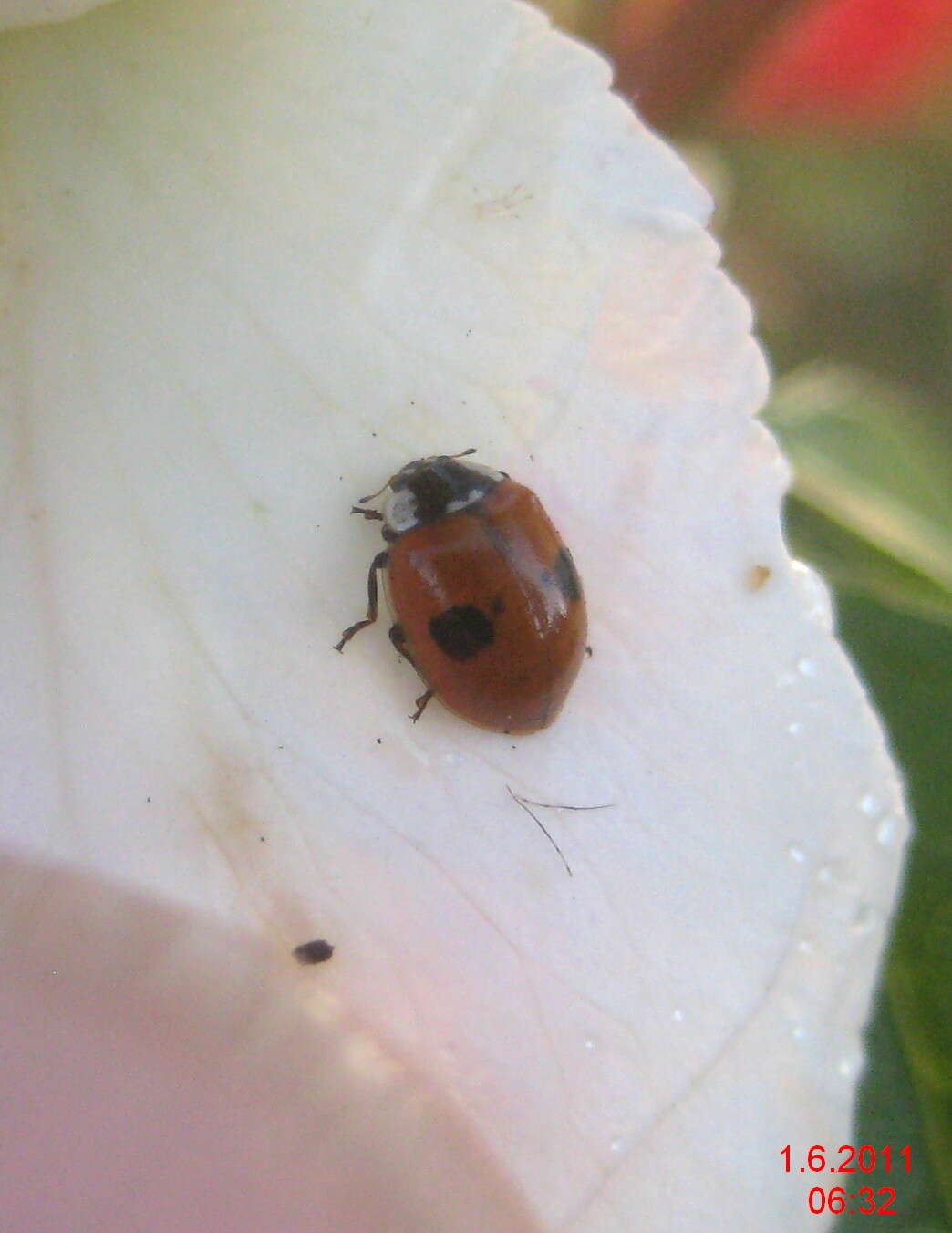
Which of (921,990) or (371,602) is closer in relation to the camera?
(371,602)

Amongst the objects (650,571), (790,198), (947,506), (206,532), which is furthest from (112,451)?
(790,198)

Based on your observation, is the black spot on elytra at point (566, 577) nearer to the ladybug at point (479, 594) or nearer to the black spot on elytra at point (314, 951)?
the ladybug at point (479, 594)

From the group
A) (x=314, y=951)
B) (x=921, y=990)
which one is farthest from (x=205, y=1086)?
(x=921, y=990)

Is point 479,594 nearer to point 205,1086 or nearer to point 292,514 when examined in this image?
point 292,514

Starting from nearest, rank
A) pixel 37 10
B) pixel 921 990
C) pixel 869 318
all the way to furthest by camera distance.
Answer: pixel 37 10 → pixel 921 990 → pixel 869 318

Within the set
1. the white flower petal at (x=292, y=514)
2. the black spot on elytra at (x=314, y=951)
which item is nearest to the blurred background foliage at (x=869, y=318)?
the white flower petal at (x=292, y=514)

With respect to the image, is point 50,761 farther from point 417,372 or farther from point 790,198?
point 790,198
